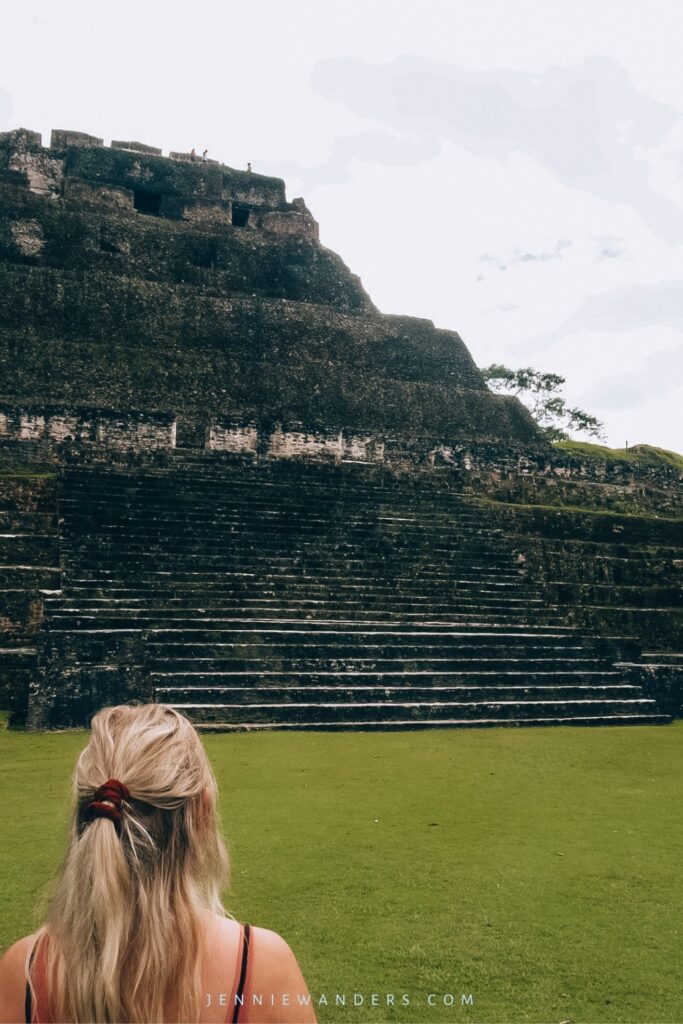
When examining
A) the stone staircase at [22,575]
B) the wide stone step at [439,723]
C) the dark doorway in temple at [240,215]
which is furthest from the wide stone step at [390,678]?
the dark doorway in temple at [240,215]

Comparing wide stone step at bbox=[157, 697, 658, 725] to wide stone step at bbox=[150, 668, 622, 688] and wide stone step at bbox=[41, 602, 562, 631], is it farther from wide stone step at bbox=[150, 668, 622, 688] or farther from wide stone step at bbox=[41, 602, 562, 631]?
wide stone step at bbox=[41, 602, 562, 631]

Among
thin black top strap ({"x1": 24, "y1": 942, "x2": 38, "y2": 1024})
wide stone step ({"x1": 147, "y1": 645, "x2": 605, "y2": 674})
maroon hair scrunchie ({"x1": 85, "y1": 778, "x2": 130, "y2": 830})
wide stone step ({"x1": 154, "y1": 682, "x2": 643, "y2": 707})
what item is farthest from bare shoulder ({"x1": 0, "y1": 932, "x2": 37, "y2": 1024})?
wide stone step ({"x1": 147, "y1": 645, "x2": 605, "y2": 674})

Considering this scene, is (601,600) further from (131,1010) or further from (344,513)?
(131,1010)

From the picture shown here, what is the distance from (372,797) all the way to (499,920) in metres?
2.01

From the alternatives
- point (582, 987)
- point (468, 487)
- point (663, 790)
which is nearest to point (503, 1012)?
point (582, 987)

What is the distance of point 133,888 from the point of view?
4.74 ft

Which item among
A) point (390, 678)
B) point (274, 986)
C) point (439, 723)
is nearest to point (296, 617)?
point (390, 678)

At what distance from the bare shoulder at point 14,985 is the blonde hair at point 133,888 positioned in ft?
0.11

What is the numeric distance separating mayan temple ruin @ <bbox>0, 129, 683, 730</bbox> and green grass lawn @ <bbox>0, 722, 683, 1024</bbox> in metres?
1.52

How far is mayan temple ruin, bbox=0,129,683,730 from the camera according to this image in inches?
341

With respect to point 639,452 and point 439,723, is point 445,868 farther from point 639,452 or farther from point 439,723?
point 639,452

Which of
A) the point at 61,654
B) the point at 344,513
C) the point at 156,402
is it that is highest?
the point at 156,402

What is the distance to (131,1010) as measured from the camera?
1.43 metres

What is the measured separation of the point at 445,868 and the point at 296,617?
5361 mm
